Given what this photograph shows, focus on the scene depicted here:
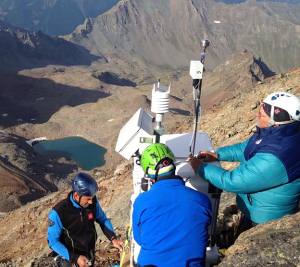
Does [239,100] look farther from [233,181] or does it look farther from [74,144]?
[74,144]

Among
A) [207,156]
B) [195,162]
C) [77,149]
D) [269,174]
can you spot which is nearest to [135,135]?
[195,162]

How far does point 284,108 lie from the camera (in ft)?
18.7

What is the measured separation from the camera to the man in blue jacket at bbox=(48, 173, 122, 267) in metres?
6.52

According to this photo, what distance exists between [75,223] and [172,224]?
2.06 m

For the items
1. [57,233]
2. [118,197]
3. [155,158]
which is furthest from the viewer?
[118,197]

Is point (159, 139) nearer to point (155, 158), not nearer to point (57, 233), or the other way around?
point (155, 158)

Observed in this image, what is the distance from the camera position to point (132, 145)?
20.7ft

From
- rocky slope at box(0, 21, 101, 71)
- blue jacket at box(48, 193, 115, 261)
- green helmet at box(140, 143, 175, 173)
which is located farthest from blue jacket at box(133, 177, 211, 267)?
rocky slope at box(0, 21, 101, 71)

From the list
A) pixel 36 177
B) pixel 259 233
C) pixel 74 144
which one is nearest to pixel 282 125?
pixel 259 233

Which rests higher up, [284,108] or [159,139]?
[284,108]

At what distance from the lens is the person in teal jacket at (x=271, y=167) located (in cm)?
558

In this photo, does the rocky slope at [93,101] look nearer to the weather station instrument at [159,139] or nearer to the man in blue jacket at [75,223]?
the man in blue jacket at [75,223]

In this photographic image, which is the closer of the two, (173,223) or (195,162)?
(173,223)

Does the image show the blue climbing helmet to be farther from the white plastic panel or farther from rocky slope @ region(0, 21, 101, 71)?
rocky slope @ region(0, 21, 101, 71)
